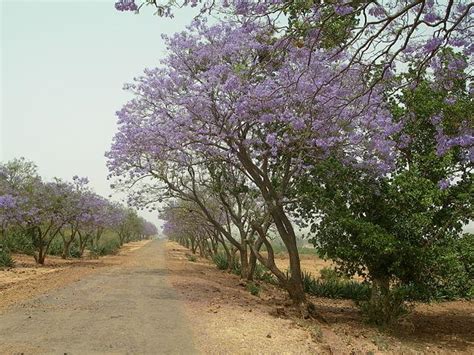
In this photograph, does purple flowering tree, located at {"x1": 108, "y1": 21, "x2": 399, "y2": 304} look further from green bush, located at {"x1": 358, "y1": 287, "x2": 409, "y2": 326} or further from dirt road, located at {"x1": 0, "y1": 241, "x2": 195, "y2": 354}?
dirt road, located at {"x1": 0, "y1": 241, "x2": 195, "y2": 354}

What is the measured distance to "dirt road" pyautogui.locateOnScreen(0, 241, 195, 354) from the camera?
22.7 feet

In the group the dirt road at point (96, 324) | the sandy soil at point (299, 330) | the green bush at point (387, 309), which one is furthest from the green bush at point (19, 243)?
the green bush at point (387, 309)

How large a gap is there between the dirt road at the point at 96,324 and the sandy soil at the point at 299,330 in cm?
54

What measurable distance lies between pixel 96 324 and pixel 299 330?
4142 millimetres

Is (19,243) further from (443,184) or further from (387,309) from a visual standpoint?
(443,184)

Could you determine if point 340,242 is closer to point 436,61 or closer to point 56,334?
point 436,61

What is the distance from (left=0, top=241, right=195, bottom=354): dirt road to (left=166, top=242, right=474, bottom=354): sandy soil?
21.2 inches

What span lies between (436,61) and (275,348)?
7995 mm

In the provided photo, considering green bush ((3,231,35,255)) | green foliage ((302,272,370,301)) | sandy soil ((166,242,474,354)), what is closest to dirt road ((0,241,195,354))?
sandy soil ((166,242,474,354))

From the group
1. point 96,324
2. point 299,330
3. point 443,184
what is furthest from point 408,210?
point 96,324

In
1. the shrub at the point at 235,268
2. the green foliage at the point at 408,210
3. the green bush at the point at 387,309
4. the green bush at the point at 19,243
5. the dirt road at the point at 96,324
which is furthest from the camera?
the green bush at the point at 19,243

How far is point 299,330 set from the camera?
9742mm

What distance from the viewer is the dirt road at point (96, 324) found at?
693 centimetres

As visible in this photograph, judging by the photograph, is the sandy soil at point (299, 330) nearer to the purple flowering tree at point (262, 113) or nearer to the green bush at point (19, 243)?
the purple flowering tree at point (262, 113)
